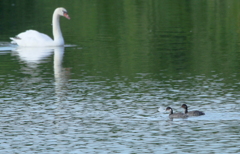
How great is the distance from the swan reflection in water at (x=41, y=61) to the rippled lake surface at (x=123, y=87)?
0.04 m

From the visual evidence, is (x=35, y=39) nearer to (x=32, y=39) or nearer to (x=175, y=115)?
(x=32, y=39)

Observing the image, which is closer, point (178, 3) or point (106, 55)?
point (106, 55)

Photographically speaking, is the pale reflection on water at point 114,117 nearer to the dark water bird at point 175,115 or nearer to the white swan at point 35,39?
the dark water bird at point 175,115

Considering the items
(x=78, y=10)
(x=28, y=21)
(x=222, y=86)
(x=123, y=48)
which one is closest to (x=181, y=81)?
(x=222, y=86)

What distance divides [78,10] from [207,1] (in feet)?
39.5

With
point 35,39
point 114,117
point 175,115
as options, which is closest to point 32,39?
point 35,39

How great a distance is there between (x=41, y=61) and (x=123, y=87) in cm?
791

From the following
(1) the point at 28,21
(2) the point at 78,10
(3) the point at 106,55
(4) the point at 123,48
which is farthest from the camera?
(2) the point at 78,10

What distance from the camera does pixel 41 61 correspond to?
31.5 m

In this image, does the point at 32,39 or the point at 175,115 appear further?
the point at 32,39

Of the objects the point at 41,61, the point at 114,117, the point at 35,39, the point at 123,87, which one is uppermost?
the point at 35,39

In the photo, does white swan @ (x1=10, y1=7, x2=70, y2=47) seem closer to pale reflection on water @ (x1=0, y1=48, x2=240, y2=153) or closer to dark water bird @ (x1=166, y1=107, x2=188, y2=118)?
pale reflection on water @ (x1=0, y1=48, x2=240, y2=153)

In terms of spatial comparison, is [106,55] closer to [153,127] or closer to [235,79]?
[235,79]

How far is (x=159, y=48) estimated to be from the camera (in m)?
34.1
